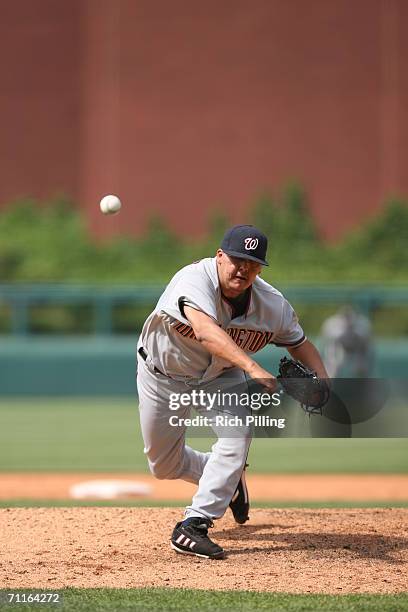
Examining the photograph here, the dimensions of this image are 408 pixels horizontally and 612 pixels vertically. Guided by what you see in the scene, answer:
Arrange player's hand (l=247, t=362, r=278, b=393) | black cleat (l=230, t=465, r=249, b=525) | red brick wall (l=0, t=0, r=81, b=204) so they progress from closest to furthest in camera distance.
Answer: player's hand (l=247, t=362, r=278, b=393) → black cleat (l=230, t=465, r=249, b=525) → red brick wall (l=0, t=0, r=81, b=204)

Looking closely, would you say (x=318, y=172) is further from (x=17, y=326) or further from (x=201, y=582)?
(x=201, y=582)

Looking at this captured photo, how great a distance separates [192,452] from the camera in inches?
216

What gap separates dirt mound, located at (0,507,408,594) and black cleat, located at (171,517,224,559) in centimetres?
4

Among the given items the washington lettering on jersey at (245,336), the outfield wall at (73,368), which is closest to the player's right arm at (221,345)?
the washington lettering on jersey at (245,336)

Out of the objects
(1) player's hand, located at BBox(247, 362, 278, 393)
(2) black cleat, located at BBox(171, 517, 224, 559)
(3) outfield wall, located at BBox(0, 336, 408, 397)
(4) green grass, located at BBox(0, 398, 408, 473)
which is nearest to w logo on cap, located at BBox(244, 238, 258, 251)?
(1) player's hand, located at BBox(247, 362, 278, 393)

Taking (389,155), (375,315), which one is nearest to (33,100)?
(389,155)

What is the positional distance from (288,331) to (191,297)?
2.06 ft

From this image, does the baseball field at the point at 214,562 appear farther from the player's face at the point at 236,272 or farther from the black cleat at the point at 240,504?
the player's face at the point at 236,272

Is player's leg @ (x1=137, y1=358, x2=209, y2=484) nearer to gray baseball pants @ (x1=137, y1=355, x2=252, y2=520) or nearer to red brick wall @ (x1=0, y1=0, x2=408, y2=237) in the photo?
gray baseball pants @ (x1=137, y1=355, x2=252, y2=520)

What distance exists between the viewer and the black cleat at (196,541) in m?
4.87

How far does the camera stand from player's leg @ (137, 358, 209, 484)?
199 inches

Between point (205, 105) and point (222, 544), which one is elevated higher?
point (205, 105)

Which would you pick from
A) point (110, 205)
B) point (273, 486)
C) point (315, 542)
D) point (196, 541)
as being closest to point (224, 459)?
point (196, 541)

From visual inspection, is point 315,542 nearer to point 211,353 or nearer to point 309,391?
point 309,391
